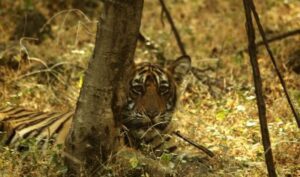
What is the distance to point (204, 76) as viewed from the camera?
705cm

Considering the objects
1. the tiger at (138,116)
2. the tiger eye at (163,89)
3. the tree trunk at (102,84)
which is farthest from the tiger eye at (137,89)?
the tree trunk at (102,84)

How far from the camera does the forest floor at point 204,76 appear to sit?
15.4 feet

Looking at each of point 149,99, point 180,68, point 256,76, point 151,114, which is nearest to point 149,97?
point 149,99

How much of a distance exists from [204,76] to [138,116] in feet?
7.57

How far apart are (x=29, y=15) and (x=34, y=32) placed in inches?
13.8

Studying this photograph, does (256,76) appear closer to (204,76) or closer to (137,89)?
(137,89)

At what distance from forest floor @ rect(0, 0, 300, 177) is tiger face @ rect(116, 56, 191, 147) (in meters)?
0.33

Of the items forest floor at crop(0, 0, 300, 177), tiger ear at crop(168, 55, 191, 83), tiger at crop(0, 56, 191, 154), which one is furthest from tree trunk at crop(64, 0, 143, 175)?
tiger ear at crop(168, 55, 191, 83)

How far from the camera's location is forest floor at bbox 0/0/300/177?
468 cm

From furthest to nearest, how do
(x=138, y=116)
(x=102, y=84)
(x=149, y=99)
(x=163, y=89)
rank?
(x=163, y=89)
(x=149, y=99)
(x=138, y=116)
(x=102, y=84)

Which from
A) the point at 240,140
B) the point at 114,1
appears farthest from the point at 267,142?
the point at 240,140

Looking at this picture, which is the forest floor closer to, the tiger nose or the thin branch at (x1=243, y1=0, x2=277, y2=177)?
the tiger nose

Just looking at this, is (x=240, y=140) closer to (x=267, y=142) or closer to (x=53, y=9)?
(x=267, y=142)

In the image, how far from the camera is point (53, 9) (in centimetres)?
932
